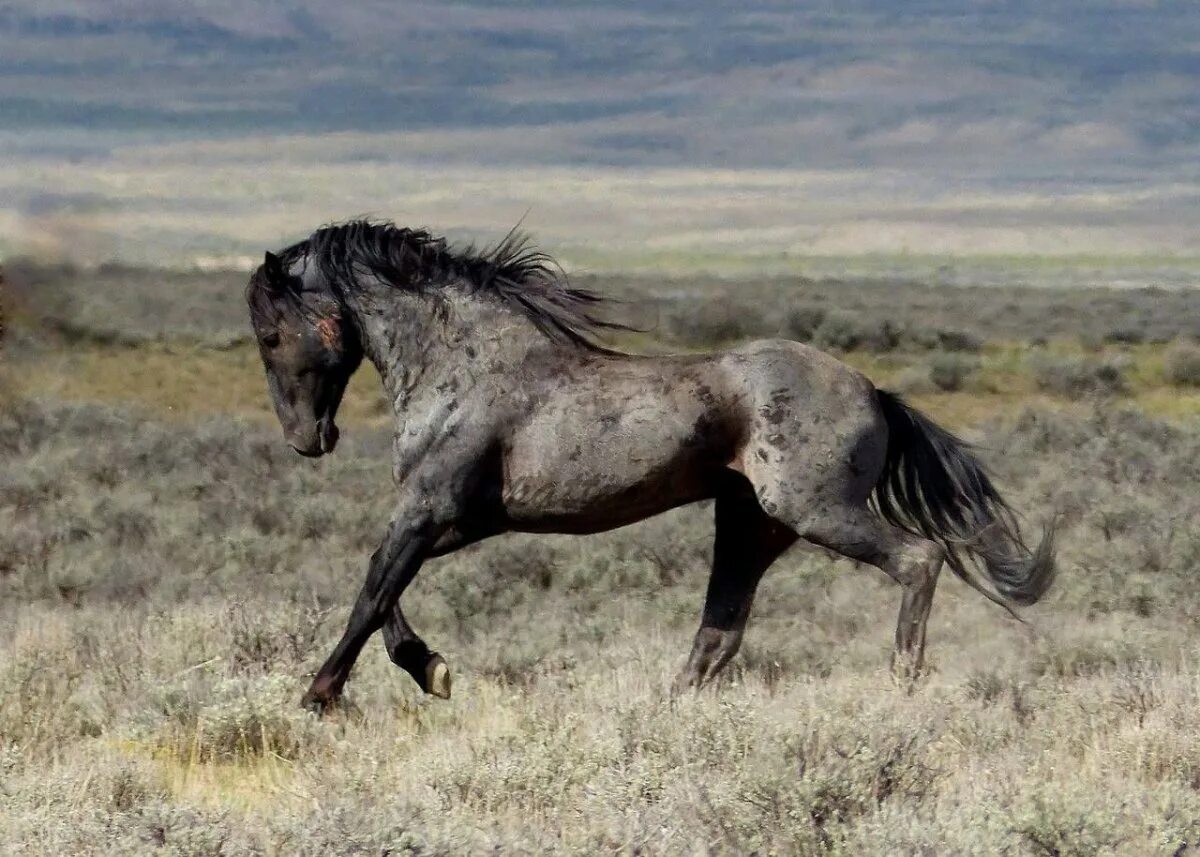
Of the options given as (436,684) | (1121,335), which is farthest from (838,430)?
(1121,335)

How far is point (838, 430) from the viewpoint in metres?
6.99

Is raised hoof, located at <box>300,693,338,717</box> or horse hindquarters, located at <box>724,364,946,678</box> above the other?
horse hindquarters, located at <box>724,364,946,678</box>

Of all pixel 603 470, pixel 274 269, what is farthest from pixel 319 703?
pixel 274 269

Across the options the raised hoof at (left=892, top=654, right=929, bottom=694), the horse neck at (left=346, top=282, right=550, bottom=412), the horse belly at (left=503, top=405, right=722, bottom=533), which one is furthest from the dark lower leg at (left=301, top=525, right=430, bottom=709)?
the raised hoof at (left=892, top=654, right=929, bottom=694)

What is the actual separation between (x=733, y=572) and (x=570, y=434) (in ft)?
3.26

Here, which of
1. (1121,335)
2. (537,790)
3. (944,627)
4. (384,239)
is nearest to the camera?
(537,790)

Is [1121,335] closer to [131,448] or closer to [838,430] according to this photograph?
[131,448]

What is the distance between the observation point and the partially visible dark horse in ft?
22.7

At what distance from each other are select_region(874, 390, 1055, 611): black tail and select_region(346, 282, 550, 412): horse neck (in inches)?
57.2

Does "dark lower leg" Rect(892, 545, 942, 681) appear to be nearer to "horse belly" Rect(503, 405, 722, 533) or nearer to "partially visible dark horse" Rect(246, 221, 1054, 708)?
"partially visible dark horse" Rect(246, 221, 1054, 708)

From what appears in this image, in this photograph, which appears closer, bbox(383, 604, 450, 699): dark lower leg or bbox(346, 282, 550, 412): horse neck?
bbox(383, 604, 450, 699): dark lower leg

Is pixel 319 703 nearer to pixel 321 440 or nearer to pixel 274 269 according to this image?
pixel 321 440

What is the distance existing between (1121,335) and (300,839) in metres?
37.6

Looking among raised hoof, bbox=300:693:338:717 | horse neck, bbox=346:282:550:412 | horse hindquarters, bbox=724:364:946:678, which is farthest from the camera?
horse neck, bbox=346:282:550:412
